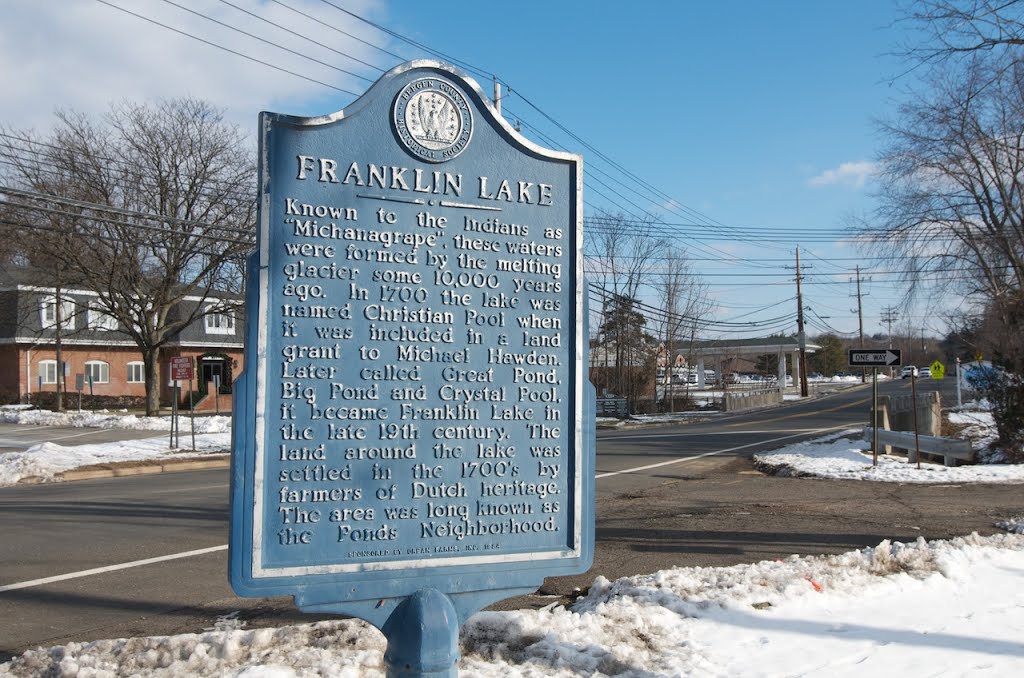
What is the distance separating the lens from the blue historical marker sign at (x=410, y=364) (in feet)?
12.2

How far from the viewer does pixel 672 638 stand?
17.1 ft

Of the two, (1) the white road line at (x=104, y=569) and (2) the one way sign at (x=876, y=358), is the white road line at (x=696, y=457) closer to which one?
(2) the one way sign at (x=876, y=358)

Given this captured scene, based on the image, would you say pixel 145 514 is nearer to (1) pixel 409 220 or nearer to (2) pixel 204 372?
(1) pixel 409 220

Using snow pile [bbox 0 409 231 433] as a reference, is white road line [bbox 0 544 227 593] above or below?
below

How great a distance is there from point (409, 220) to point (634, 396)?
4459 centimetres

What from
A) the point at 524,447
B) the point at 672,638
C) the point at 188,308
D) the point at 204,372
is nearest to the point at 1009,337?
the point at 672,638

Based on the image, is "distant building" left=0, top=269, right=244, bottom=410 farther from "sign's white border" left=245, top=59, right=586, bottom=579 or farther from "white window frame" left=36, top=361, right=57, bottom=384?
"sign's white border" left=245, top=59, right=586, bottom=579

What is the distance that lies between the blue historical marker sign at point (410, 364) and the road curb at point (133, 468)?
14.0 metres

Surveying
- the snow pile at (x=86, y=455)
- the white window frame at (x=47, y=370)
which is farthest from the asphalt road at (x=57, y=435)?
the white window frame at (x=47, y=370)

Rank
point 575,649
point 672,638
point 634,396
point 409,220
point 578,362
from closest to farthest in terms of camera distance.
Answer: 1. point 409,220
2. point 578,362
3. point 575,649
4. point 672,638
5. point 634,396

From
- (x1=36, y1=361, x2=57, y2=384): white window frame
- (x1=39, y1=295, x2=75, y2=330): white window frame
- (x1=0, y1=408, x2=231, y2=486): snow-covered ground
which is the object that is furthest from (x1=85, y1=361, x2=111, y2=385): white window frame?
(x1=0, y1=408, x2=231, y2=486): snow-covered ground

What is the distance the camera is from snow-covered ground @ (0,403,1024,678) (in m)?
4.71

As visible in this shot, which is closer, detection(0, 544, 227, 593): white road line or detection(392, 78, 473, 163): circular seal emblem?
detection(392, 78, 473, 163): circular seal emblem

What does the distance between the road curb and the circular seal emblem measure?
14.2 meters
